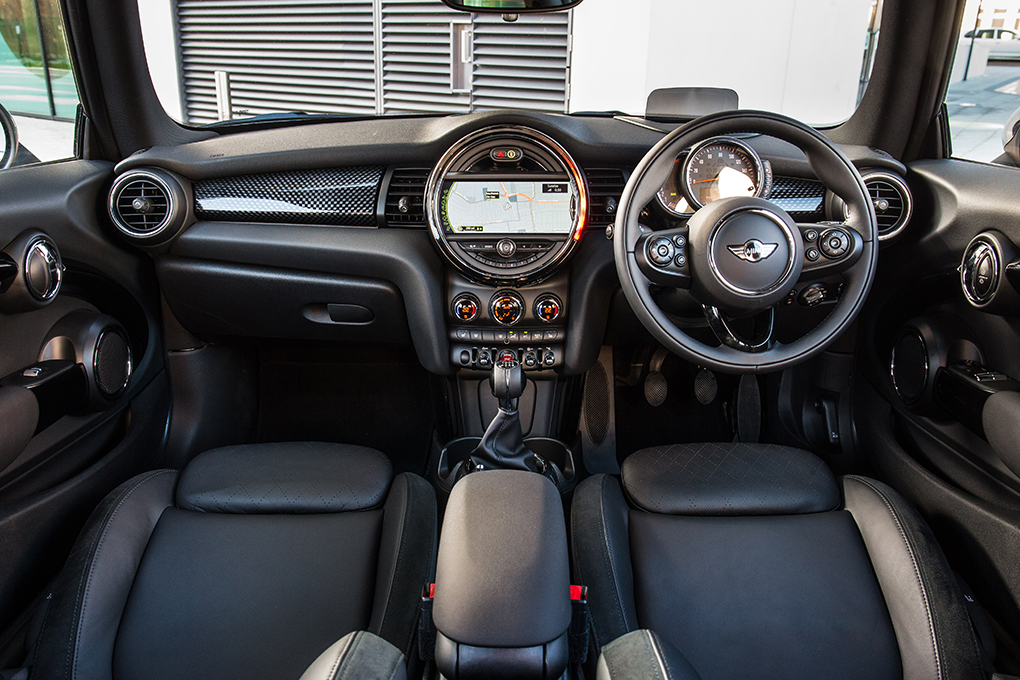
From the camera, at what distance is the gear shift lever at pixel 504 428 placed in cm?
166


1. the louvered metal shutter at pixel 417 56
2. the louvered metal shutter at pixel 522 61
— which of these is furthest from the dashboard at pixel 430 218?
the louvered metal shutter at pixel 417 56

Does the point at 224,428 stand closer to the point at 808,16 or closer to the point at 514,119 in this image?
the point at 514,119

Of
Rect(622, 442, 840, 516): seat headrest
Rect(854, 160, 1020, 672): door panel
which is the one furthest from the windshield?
Rect(622, 442, 840, 516): seat headrest

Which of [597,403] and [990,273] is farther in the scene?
[597,403]

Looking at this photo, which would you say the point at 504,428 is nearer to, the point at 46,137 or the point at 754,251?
the point at 754,251

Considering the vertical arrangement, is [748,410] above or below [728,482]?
below

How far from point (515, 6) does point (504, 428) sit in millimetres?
1103

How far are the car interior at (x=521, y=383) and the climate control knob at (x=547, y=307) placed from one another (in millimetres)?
23

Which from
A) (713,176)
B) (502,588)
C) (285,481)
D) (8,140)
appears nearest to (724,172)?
(713,176)

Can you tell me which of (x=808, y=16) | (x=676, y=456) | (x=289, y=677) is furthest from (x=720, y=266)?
(x=808, y=16)

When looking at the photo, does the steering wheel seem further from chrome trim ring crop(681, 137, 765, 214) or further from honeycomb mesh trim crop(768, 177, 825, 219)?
honeycomb mesh trim crop(768, 177, 825, 219)

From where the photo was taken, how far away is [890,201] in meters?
1.81

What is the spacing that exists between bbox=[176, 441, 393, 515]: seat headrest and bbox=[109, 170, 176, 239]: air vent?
0.68 meters

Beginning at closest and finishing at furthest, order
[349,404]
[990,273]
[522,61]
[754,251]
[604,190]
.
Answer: [754,251] < [990,273] < [604,190] < [349,404] < [522,61]
